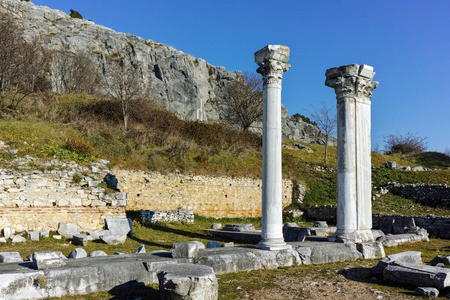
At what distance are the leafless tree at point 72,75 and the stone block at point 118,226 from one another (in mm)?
28429

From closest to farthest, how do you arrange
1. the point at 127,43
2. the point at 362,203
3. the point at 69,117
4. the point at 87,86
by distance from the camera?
the point at 362,203, the point at 69,117, the point at 87,86, the point at 127,43

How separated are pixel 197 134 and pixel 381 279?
64.5ft

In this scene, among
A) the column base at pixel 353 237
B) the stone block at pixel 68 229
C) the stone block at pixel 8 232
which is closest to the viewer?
the column base at pixel 353 237

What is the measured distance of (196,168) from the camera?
2256cm

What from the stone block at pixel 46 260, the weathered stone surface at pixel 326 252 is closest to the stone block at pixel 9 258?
the stone block at pixel 46 260

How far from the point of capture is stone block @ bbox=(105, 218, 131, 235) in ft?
45.6

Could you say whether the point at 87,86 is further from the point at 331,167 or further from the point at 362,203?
the point at 362,203

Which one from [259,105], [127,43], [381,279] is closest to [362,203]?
[381,279]

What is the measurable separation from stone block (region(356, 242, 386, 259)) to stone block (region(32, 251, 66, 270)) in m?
7.72

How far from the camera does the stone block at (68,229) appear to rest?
43.6 feet

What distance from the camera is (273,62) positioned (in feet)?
31.0

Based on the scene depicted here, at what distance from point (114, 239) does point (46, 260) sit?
714 cm

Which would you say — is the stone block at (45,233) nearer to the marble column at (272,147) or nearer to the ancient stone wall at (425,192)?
the marble column at (272,147)

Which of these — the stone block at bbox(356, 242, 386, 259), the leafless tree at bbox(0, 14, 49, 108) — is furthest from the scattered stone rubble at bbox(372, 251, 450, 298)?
the leafless tree at bbox(0, 14, 49, 108)
